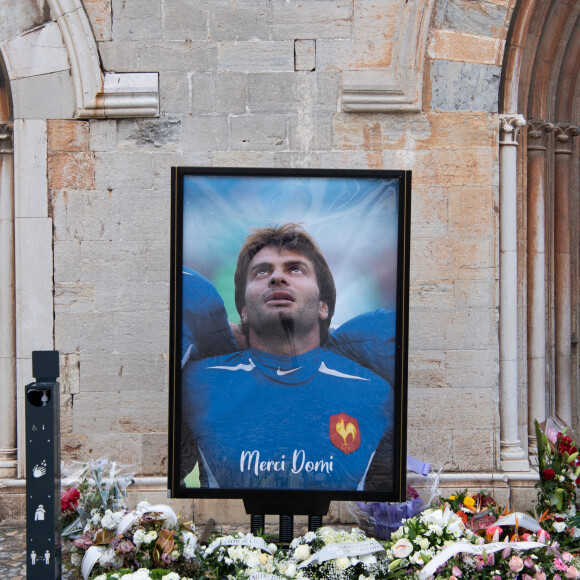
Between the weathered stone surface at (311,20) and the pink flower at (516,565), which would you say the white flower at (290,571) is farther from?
the weathered stone surface at (311,20)

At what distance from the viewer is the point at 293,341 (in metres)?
3.56

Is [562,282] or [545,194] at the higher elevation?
[545,194]

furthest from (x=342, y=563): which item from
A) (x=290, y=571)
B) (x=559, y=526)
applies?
(x=559, y=526)

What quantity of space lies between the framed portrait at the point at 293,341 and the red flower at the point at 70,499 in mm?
860

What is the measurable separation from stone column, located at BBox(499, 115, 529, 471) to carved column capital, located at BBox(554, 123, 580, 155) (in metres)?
0.66

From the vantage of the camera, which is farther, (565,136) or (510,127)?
(565,136)

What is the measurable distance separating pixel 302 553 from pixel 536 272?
3.03 meters

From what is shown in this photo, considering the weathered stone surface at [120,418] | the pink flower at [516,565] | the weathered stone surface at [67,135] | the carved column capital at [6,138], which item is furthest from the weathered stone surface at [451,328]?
the carved column capital at [6,138]

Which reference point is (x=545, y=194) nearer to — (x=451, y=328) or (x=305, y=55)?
(x=451, y=328)

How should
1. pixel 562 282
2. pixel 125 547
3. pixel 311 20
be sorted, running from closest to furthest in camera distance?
pixel 125 547 → pixel 311 20 → pixel 562 282

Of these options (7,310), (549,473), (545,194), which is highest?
(545,194)

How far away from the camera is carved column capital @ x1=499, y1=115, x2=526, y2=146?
5125 millimetres

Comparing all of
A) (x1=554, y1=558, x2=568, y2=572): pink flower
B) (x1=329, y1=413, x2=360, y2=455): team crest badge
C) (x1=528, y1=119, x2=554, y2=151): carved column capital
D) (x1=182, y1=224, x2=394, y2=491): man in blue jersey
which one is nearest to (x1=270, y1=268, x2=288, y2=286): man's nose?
(x1=182, y1=224, x2=394, y2=491): man in blue jersey

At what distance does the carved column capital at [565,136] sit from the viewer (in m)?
5.66
